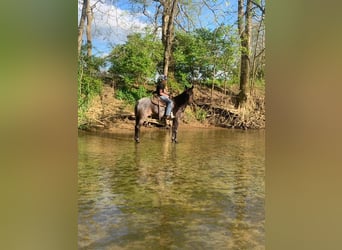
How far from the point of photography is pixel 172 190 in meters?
2.10

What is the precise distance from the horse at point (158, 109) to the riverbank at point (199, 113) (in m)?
0.03

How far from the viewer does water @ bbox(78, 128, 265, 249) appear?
1962mm

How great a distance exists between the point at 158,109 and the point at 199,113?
0.24 meters

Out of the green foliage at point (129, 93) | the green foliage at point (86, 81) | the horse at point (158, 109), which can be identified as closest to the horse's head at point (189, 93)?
the horse at point (158, 109)

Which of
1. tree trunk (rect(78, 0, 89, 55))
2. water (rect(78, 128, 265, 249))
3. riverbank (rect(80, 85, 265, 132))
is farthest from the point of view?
riverbank (rect(80, 85, 265, 132))

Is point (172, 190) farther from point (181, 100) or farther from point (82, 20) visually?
point (82, 20)

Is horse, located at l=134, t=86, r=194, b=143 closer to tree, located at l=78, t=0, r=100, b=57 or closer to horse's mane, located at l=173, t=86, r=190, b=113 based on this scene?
horse's mane, located at l=173, t=86, r=190, b=113

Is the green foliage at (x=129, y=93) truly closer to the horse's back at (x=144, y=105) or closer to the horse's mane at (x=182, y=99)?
Answer: the horse's back at (x=144, y=105)

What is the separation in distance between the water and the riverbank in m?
0.05

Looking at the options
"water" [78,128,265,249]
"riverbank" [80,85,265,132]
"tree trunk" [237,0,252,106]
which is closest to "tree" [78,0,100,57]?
"riverbank" [80,85,265,132]
